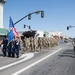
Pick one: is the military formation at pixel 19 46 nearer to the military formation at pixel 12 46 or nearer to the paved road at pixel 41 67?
the military formation at pixel 12 46

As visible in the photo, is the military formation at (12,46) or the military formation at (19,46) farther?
the military formation at (19,46)

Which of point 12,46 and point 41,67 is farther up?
point 12,46

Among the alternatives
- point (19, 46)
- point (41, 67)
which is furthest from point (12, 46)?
point (41, 67)

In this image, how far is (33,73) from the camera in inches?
466

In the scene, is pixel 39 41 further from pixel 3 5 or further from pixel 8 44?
pixel 3 5

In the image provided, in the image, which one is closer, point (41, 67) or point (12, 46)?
point (41, 67)

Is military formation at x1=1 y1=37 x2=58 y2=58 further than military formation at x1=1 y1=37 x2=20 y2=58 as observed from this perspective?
Yes

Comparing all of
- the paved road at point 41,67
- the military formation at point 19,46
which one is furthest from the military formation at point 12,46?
the paved road at point 41,67

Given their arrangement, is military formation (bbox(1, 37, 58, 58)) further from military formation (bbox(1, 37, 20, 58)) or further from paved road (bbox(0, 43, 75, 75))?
paved road (bbox(0, 43, 75, 75))

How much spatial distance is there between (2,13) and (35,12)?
1950cm

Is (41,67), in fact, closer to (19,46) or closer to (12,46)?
(19,46)

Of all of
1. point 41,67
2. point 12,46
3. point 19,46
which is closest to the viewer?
point 41,67

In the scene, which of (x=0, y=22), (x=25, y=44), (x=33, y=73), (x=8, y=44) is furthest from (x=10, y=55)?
(x=0, y=22)

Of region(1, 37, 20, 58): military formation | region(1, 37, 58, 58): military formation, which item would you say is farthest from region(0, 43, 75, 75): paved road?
region(1, 37, 58, 58): military formation
